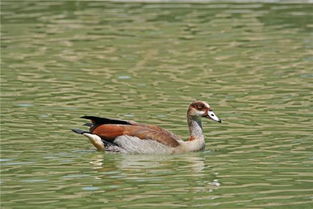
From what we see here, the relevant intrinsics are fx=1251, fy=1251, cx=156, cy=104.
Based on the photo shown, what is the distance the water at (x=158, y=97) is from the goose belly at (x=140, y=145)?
153 mm

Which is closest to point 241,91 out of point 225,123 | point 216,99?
point 216,99

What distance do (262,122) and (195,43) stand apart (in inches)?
359

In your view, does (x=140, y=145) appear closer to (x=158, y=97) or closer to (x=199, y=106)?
(x=199, y=106)

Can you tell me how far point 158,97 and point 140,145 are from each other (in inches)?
170

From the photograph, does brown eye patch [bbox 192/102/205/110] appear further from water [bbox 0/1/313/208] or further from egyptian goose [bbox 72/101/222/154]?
water [bbox 0/1/313/208]

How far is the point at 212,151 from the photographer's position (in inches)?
686

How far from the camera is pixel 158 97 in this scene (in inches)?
852

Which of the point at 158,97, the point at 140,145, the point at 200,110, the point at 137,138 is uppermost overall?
the point at 200,110

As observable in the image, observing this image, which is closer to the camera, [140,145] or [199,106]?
A: [140,145]

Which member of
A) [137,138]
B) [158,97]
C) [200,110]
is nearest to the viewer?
[137,138]

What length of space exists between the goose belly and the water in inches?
6.0

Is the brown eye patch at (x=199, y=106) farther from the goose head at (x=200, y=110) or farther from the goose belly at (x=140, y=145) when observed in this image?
the goose belly at (x=140, y=145)

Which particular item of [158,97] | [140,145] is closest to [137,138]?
[140,145]

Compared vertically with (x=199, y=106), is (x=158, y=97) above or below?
below
